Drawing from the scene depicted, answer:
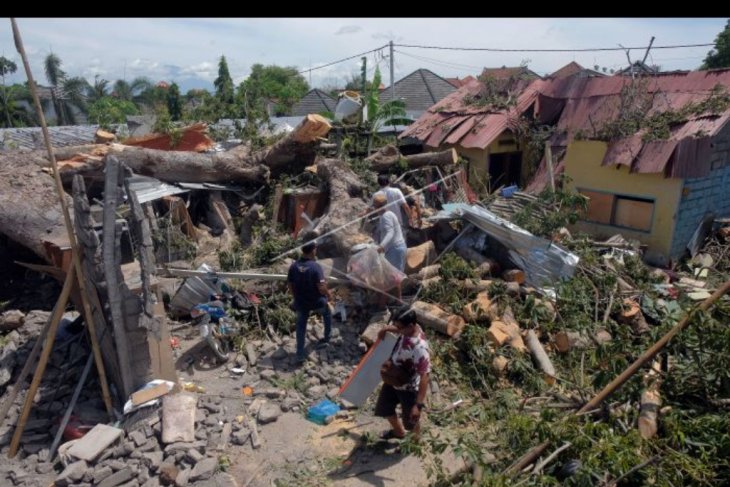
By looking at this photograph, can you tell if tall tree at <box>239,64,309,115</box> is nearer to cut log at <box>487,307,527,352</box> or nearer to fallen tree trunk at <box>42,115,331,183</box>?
fallen tree trunk at <box>42,115,331,183</box>

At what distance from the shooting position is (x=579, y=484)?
3914 millimetres

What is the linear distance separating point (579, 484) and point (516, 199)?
7.67 metres

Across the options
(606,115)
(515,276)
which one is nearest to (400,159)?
(606,115)

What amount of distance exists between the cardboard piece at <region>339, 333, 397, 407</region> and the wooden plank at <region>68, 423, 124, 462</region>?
231 cm

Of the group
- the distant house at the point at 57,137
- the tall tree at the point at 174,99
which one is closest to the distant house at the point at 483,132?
the distant house at the point at 57,137

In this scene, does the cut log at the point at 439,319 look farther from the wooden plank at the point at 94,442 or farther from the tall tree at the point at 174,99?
the tall tree at the point at 174,99

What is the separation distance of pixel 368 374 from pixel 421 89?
25901 mm

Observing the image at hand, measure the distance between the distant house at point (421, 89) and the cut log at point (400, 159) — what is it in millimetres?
16290

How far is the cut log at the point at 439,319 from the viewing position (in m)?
7.44

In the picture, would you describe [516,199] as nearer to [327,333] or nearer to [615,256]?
[615,256]

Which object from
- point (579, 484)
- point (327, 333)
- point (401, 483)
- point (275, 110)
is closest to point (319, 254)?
point (327, 333)

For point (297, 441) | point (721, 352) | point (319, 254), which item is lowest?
point (297, 441)

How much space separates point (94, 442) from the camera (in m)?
5.34

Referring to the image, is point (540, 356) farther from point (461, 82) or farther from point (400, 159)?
point (461, 82)
